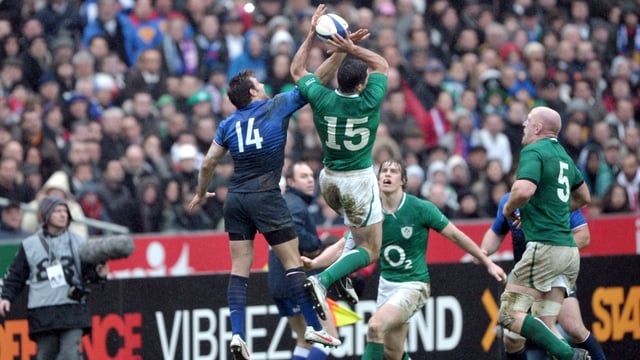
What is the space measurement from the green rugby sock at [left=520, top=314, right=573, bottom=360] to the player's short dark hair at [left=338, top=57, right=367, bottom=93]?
2.57m

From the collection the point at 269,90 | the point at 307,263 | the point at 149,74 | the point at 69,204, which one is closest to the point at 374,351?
the point at 307,263

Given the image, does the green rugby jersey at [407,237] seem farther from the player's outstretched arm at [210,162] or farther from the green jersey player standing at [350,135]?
the player's outstretched arm at [210,162]

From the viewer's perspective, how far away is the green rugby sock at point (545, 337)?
1302cm

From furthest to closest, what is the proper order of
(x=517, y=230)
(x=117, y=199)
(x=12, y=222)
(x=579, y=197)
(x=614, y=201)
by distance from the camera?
(x=614, y=201), (x=117, y=199), (x=12, y=222), (x=517, y=230), (x=579, y=197)

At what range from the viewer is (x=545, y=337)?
42.7 feet

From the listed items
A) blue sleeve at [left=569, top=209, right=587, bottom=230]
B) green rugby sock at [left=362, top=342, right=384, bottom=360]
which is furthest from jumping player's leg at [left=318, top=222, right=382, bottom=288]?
blue sleeve at [left=569, top=209, right=587, bottom=230]

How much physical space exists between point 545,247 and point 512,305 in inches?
24.2

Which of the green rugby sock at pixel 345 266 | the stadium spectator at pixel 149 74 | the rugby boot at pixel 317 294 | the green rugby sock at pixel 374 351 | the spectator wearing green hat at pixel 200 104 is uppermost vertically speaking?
the stadium spectator at pixel 149 74

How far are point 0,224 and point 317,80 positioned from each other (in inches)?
258

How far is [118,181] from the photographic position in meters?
18.7

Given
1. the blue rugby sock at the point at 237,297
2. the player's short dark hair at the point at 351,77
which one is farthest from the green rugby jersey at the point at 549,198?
the blue rugby sock at the point at 237,297

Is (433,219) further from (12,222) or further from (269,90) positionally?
(269,90)

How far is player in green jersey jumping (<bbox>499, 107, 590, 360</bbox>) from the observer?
13.0m

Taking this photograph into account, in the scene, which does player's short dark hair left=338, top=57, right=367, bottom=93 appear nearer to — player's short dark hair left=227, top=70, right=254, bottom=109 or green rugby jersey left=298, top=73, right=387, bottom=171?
green rugby jersey left=298, top=73, right=387, bottom=171
